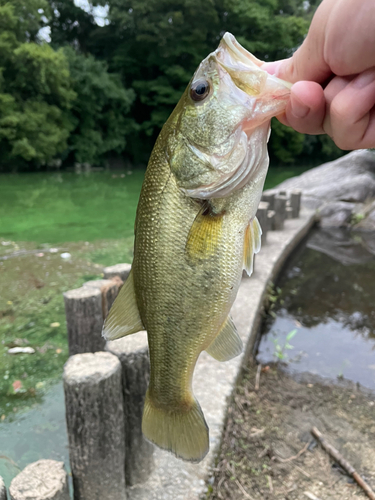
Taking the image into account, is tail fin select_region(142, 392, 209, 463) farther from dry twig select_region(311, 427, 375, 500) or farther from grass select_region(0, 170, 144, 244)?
grass select_region(0, 170, 144, 244)

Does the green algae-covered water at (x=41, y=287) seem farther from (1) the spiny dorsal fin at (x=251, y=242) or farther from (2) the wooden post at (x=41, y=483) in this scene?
(1) the spiny dorsal fin at (x=251, y=242)

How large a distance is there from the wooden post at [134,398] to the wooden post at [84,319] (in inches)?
26.3

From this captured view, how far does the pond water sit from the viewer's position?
393cm

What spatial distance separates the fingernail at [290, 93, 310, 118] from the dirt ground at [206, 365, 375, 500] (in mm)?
2022

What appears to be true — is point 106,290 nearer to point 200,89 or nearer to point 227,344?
point 227,344

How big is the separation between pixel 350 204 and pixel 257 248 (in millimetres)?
9855

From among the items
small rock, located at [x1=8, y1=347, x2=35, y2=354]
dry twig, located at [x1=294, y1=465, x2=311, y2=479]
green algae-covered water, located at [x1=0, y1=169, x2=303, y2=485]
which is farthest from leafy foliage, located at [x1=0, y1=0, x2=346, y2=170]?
dry twig, located at [x1=294, y1=465, x2=311, y2=479]

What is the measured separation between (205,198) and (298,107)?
373 mm

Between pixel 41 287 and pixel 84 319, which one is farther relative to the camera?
pixel 41 287

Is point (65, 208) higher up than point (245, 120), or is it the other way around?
point (245, 120)

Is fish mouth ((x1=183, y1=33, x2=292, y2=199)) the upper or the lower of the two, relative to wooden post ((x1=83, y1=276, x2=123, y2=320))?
upper

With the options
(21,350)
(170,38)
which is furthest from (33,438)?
(170,38)

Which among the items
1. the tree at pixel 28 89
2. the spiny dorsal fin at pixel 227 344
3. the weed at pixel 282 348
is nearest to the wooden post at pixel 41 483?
the spiny dorsal fin at pixel 227 344

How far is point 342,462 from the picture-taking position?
2.60 m
